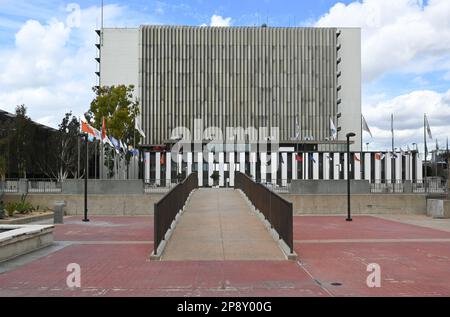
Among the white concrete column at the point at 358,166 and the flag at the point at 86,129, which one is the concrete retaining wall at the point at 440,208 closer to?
the flag at the point at 86,129

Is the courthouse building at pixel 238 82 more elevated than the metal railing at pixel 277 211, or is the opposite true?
the courthouse building at pixel 238 82

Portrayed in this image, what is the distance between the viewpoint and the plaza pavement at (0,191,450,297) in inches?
345

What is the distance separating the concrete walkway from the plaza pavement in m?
0.60

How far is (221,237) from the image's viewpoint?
48.6 ft

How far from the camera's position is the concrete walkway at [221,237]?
1236cm

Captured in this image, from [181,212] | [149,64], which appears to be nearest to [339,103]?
[149,64]

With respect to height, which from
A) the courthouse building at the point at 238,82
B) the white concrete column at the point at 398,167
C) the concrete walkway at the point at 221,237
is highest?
the courthouse building at the point at 238,82

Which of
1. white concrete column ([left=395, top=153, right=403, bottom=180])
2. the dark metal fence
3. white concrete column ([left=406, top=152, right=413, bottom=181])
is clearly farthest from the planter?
white concrete column ([left=406, top=152, right=413, bottom=181])

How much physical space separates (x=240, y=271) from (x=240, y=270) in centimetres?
11

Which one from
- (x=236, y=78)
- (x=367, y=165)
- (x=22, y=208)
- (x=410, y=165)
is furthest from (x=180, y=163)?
(x=22, y=208)

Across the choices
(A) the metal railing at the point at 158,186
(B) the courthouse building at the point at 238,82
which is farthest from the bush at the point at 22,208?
(B) the courthouse building at the point at 238,82

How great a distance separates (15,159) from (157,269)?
51.5 metres

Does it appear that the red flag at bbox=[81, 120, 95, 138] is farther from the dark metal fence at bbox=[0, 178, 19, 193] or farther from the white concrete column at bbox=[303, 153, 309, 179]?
the white concrete column at bbox=[303, 153, 309, 179]

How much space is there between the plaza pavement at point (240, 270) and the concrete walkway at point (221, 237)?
0.60 metres
